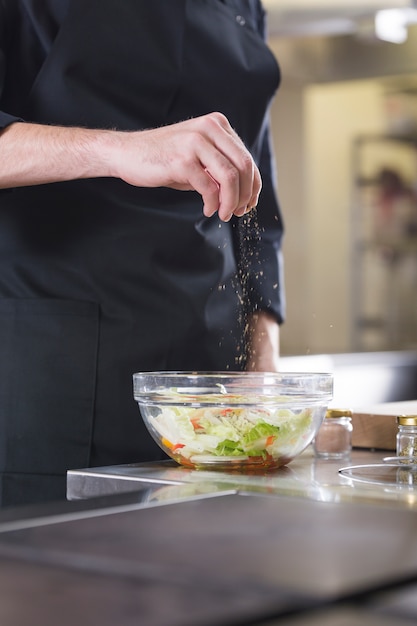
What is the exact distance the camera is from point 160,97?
→ 5.27 ft

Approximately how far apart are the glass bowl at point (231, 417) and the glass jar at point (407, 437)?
0.09 metres

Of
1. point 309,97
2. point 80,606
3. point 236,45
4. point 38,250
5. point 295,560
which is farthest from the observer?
point 309,97

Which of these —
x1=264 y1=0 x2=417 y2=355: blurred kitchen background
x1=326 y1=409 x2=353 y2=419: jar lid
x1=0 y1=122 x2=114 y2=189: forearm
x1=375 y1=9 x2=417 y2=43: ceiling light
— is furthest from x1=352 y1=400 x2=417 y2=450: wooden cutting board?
x1=264 y1=0 x2=417 y2=355: blurred kitchen background

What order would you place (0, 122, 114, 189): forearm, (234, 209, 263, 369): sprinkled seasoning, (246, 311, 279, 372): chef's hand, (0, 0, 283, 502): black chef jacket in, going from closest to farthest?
(0, 122, 114, 189): forearm
(0, 0, 283, 502): black chef jacket
(234, 209, 263, 369): sprinkled seasoning
(246, 311, 279, 372): chef's hand

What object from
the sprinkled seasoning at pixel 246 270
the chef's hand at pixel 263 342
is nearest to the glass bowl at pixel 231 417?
the sprinkled seasoning at pixel 246 270

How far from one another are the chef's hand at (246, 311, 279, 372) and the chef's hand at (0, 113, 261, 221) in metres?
0.52

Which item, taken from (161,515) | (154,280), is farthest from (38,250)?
(161,515)

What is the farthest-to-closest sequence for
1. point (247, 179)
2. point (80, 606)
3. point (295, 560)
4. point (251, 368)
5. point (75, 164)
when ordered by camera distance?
point (251, 368) < point (75, 164) < point (247, 179) < point (295, 560) < point (80, 606)

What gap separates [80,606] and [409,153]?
18.0 feet

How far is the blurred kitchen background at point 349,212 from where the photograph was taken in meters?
5.64

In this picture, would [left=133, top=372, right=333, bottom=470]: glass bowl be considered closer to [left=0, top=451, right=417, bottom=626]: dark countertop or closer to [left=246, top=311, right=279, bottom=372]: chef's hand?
[left=0, top=451, right=417, bottom=626]: dark countertop

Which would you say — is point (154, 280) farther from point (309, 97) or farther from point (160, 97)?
point (309, 97)

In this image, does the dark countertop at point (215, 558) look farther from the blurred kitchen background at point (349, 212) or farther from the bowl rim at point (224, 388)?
the blurred kitchen background at point (349, 212)

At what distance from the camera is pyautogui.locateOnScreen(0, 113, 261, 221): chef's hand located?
124cm
